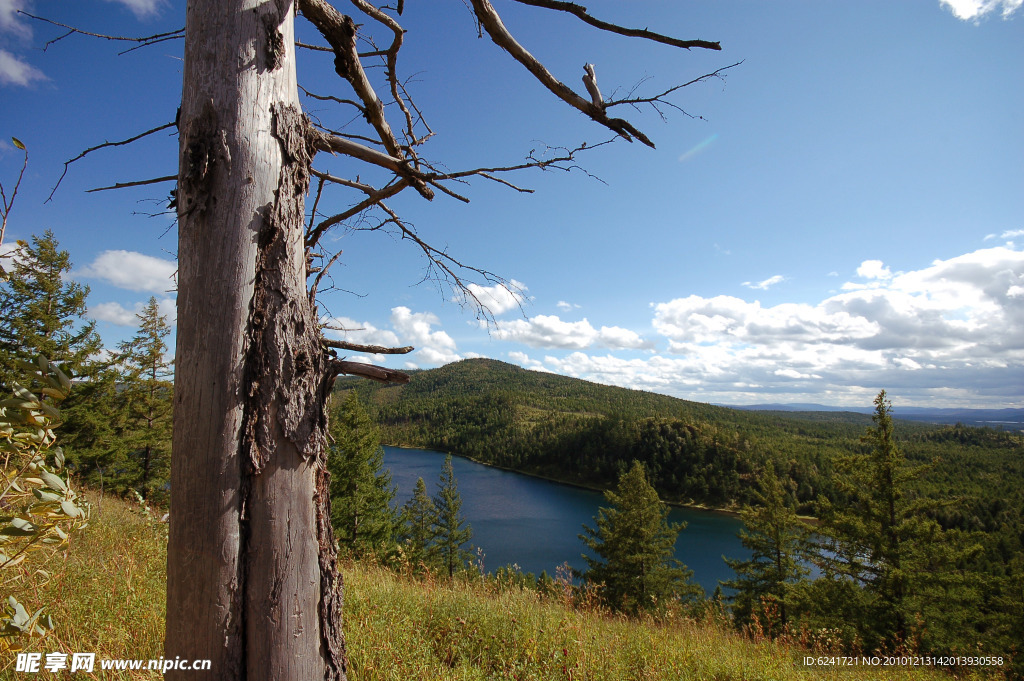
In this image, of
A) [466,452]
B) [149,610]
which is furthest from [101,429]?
[466,452]

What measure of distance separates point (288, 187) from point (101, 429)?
19.6m

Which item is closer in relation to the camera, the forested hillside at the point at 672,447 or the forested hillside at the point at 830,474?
the forested hillside at the point at 830,474

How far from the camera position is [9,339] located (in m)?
11.7

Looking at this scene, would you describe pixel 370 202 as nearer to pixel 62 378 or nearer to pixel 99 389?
pixel 62 378

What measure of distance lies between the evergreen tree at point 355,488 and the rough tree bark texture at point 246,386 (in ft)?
50.8

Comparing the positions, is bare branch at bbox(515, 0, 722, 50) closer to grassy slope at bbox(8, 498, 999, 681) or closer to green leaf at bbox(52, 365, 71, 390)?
green leaf at bbox(52, 365, 71, 390)

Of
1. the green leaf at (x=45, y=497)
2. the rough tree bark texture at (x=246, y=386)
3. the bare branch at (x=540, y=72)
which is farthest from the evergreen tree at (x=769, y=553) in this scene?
the green leaf at (x=45, y=497)

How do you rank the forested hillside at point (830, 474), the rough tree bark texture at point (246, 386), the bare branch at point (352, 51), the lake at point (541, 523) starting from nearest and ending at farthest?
the rough tree bark texture at point (246, 386), the bare branch at point (352, 51), the forested hillside at point (830, 474), the lake at point (541, 523)

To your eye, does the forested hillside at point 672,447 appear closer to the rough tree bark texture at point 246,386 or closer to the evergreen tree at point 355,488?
the evergreen tree at point 355,488

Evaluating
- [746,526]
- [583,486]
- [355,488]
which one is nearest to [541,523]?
[583,486]

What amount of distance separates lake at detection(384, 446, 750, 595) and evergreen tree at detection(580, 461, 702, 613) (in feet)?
7.80

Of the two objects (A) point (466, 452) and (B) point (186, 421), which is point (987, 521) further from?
(A) point (466, 452)

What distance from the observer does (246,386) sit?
1022 millimetres

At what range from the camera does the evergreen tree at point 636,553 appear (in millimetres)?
17000
